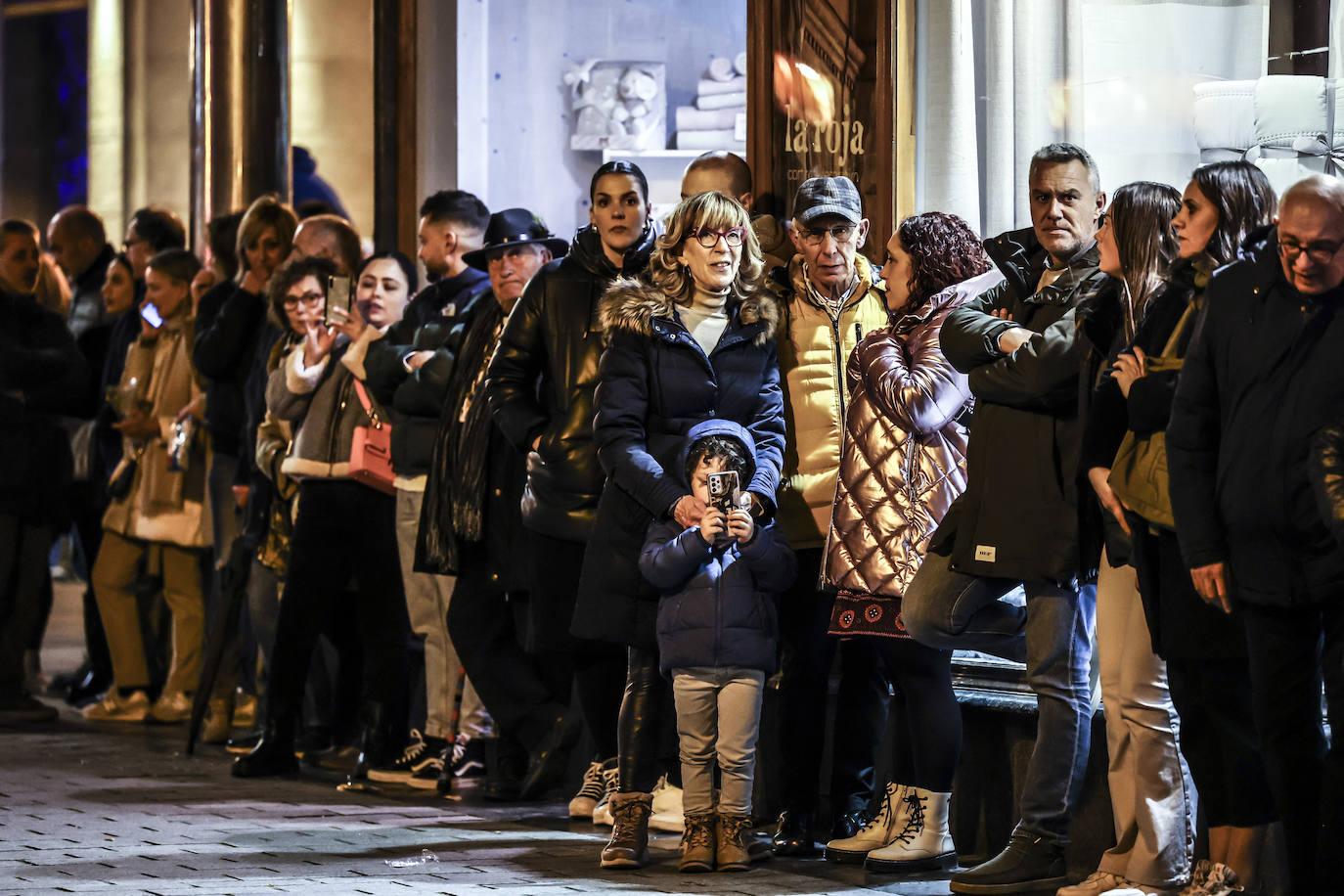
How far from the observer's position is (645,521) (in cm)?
619

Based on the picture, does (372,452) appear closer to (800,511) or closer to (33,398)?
(800,511)

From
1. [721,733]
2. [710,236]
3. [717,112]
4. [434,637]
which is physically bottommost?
[721,733]

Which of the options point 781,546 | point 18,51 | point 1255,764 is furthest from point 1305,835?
point 18,51

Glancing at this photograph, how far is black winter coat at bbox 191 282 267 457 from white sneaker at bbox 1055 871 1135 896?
15.0ft

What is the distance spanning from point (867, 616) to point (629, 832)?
0.95m

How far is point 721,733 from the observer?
238 inches

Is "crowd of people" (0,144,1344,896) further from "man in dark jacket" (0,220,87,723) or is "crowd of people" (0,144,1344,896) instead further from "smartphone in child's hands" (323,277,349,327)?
"man in dark jacket" (0,220,87,723)

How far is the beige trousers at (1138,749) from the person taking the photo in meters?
5.38

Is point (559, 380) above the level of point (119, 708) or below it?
above

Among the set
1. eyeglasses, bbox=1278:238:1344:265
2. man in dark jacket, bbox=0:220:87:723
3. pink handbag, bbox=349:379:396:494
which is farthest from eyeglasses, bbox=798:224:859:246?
man in dark jacket, bbox=0:220:87:723

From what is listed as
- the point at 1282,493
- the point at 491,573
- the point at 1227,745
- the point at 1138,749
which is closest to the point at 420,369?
the point at 491,573

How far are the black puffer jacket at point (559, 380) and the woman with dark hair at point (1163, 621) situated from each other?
1.90m

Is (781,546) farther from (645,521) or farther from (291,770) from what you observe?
(291,770)

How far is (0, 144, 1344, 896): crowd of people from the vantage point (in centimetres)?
499
